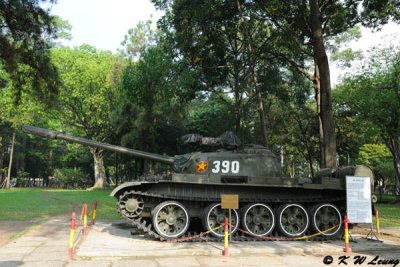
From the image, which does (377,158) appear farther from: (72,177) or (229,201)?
(72,177)

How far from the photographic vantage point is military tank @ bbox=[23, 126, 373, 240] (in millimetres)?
Answer: 11352

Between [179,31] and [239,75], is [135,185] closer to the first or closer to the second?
[179,31]

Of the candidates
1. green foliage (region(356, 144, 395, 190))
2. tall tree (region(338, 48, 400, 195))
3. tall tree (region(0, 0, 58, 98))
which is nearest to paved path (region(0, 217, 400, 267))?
tall tree (region(0, 0, 58, 98))

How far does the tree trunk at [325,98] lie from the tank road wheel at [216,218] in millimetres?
Answer: 5517

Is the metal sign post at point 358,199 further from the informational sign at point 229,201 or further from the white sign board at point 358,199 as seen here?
the informational sign at point 229,201

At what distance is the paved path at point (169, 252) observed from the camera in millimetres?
8445

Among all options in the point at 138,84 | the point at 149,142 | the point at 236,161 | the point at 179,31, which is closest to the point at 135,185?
the point at 236,161

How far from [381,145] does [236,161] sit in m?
32.1

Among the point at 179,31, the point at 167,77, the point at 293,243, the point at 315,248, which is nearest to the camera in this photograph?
the point at 315,248

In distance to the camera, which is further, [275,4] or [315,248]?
[275,4]

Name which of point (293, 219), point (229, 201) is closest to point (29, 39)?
point (229, 201)

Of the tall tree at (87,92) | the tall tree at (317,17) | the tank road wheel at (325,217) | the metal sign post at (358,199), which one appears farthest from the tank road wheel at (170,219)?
the tall tree at (87,92)

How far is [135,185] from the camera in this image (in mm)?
11406

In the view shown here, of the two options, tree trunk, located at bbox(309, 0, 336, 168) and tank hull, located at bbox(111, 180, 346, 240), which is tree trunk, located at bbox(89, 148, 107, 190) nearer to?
tree trunk, located at bbox(309, 0, 336, 168)
